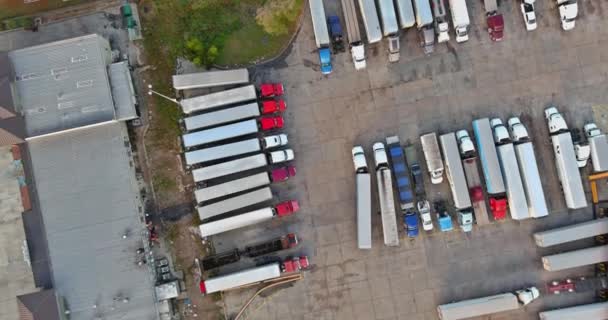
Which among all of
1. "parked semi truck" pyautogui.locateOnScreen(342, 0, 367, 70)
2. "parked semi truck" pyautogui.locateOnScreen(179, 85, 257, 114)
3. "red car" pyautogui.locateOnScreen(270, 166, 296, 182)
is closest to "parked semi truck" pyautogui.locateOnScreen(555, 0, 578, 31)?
"parked semi truck" pyautogui.locateOnScreen(342, 0, 367, 70)

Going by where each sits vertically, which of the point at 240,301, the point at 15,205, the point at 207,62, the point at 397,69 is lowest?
the point at 240,301

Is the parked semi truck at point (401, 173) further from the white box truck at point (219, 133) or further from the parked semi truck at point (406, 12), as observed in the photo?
the white box truck at point (219, 133)

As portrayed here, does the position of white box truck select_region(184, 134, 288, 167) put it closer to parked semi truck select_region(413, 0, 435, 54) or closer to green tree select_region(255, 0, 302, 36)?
green tree select_region(255, 0, 302, 36)

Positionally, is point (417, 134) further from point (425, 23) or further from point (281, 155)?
point (281, 155)

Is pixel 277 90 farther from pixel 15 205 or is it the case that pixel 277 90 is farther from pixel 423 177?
pixel 15 205

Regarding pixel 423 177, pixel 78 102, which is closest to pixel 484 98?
pixel 423 177
